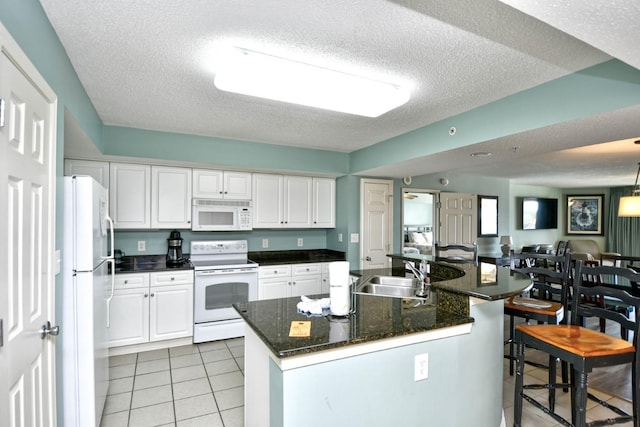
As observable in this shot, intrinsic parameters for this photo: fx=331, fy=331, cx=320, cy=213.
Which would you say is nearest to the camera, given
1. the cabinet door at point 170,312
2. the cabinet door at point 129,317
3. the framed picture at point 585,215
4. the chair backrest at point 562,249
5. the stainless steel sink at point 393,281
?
the stainless steel sink at point 393,281

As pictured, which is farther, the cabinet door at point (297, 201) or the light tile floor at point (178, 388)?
the cabinet door at point (297, 201)

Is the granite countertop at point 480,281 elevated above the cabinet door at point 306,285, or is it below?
above

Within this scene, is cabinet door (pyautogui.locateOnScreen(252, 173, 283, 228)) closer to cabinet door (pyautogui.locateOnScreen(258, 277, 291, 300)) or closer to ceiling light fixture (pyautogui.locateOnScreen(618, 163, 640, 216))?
cabinet door (pyautogui.locateOnScreen(258, 277, 291, 300))

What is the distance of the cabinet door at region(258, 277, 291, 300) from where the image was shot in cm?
411

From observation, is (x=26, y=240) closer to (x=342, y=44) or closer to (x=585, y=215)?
(x=342, y=44)

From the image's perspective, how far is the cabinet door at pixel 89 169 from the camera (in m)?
3.38

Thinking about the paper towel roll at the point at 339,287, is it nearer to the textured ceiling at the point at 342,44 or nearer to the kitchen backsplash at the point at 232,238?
the textured ceiling at the point at 342,44

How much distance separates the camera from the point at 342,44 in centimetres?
183

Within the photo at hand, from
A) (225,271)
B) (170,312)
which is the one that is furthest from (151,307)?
(225,271)

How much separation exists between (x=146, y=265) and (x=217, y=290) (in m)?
0.87

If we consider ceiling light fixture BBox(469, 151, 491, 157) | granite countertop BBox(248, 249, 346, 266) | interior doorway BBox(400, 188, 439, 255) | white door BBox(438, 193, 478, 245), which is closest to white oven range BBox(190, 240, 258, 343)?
granite countertop BBox(248, 249, 346, 266)

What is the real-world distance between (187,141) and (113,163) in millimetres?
812

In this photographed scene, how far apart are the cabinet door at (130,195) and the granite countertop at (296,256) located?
1451mm

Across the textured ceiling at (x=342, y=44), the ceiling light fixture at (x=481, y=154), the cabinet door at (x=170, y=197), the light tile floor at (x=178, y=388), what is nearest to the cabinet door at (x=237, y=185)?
the cabinet door at (x=170, y=197)
